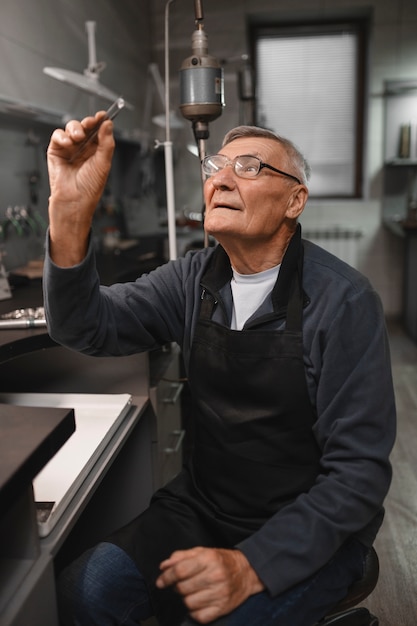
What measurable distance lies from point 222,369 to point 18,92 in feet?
7.05

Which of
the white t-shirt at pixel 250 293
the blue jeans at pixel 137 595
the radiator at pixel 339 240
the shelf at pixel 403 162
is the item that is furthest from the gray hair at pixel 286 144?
the radiator at pixel 339 240

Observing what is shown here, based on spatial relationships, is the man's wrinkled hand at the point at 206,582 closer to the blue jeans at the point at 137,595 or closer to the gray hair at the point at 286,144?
the blue jeans at the point at 137,595

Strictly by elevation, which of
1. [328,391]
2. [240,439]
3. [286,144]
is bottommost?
[240,439]

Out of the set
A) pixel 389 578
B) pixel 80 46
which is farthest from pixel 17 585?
pixel 80 46

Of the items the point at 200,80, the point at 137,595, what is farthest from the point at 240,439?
the point at 200,80

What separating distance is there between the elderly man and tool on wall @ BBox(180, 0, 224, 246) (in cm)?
29

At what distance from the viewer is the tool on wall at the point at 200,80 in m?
1.55

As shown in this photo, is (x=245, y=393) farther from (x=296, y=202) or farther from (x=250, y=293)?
(x=296, y=202)

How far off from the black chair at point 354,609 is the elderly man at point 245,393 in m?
0.03

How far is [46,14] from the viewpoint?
10.1 feet

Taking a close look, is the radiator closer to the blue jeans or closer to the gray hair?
the gray hair

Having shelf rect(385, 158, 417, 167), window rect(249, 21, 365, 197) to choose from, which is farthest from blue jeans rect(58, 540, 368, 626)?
window rect(249, 21, 365, 197)

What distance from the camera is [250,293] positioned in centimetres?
127

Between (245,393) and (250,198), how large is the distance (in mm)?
406
